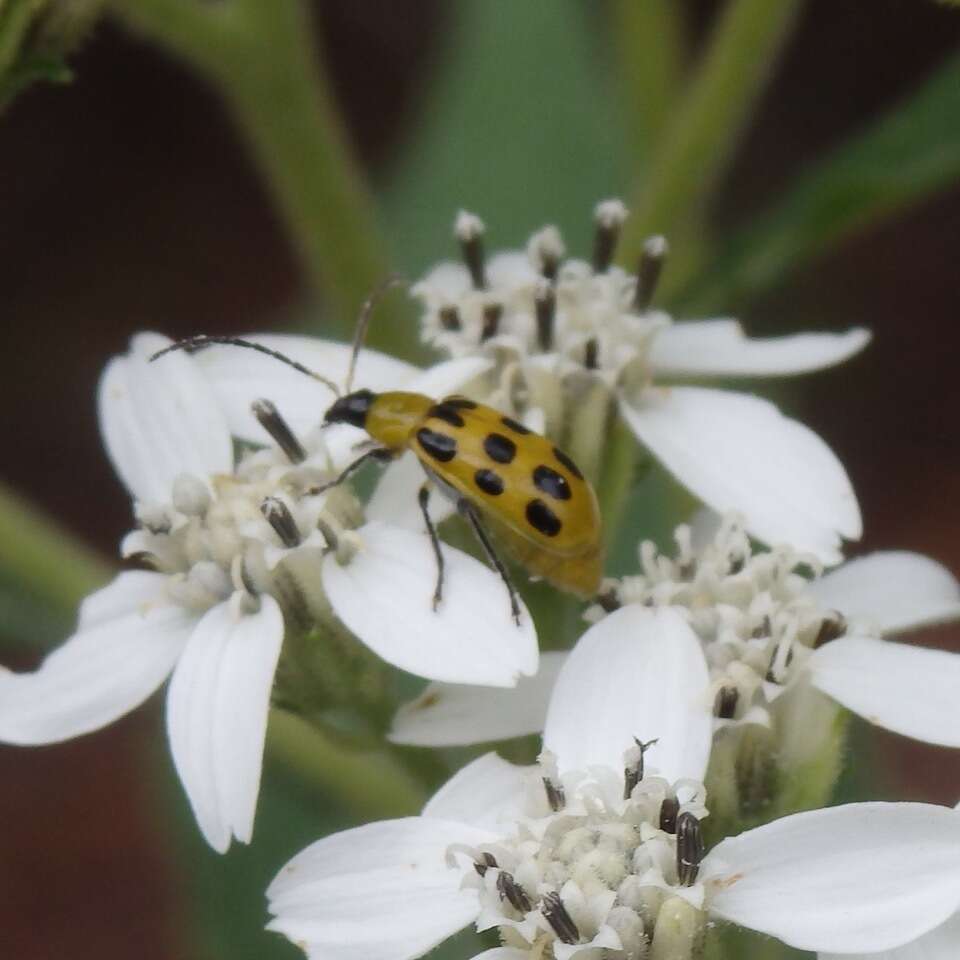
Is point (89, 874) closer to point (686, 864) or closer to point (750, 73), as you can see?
point (750, 73)

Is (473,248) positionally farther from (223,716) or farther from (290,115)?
(223,716)

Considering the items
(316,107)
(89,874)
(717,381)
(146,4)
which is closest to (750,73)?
(717,381)

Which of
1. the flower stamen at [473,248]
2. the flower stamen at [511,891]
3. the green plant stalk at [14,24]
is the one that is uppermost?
the green plant stalk at [14,24]

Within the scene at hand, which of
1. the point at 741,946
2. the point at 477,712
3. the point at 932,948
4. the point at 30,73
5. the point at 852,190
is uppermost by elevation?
the point at 30,73

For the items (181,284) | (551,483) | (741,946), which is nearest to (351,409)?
(551,483)

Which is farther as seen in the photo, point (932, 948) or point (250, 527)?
point (250, 527)

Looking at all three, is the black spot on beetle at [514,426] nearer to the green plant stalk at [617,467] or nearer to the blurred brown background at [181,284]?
the green plant stalk at [617,467]

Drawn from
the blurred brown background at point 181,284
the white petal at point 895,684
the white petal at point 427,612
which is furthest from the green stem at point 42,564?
the blurred brown background at point 181,284
